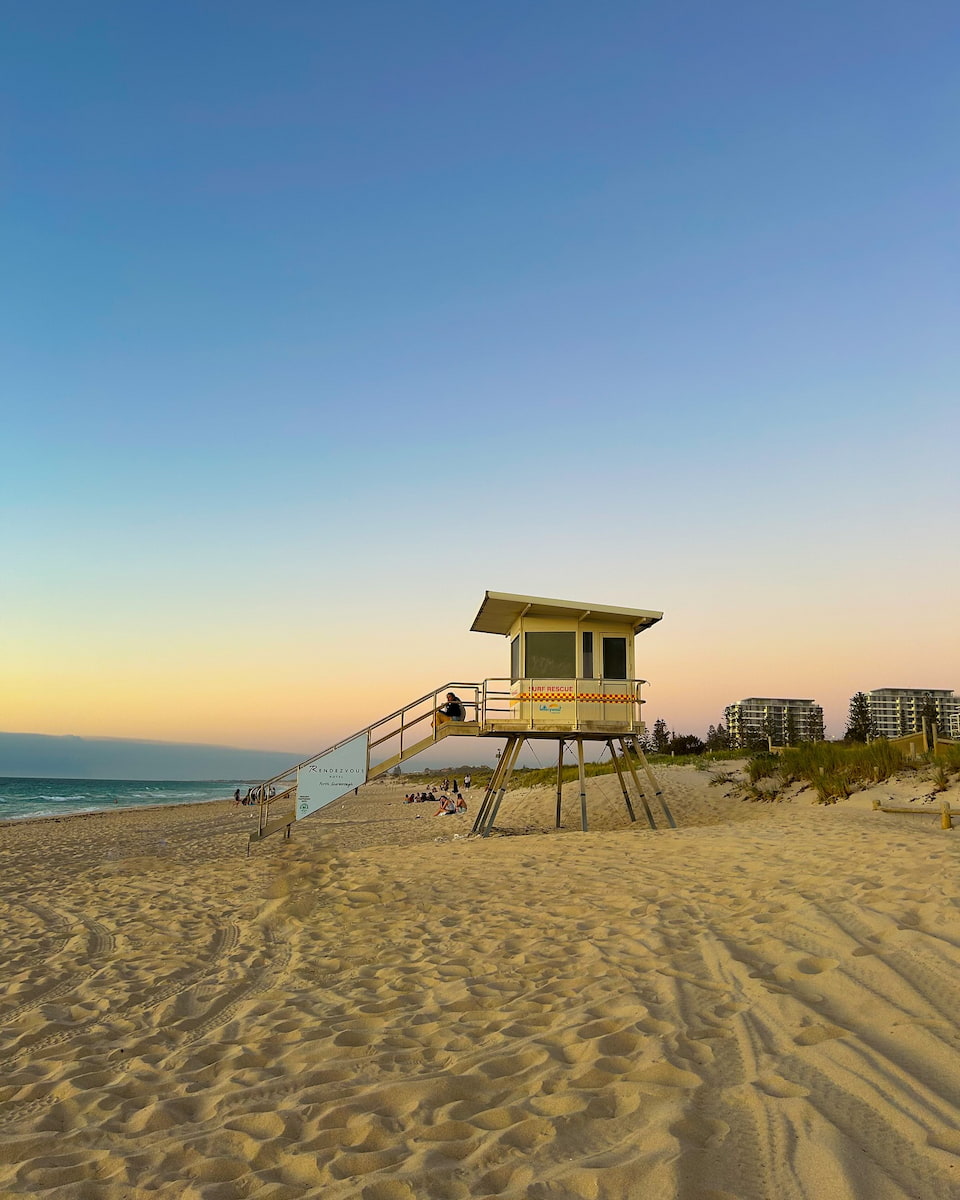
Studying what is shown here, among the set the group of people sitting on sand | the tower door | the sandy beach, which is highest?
the tower door

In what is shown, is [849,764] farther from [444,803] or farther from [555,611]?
[444,803]

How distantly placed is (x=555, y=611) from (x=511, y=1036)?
1351 centimetres

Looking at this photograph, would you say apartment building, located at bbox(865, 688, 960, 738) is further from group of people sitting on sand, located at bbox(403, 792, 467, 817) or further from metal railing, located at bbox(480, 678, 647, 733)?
metal railing, located at bbox(480, 678, 647, 733)

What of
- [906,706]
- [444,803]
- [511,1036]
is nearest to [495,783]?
[444,803]

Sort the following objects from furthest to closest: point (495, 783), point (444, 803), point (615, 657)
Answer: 1. point (444, 803)
2. point (495, 783)
3. point (615, 657)

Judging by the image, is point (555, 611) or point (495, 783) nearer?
point (555, 611)

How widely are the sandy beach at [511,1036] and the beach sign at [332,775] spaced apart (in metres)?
6.64

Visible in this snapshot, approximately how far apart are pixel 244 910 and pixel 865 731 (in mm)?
58413

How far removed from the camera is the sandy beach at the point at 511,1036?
3.35 metres

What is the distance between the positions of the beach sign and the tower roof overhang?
4.34 metres

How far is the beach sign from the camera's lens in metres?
17.6

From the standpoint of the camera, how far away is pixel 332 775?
58.4ft

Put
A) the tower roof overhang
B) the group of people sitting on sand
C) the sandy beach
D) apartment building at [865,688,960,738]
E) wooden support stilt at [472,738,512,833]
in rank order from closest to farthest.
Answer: the sandy beach
the tower roof overhang
wooden support stilt at [472,738,512,833]
the group of people sitting on sand
apartment building at [865,688,960,738]

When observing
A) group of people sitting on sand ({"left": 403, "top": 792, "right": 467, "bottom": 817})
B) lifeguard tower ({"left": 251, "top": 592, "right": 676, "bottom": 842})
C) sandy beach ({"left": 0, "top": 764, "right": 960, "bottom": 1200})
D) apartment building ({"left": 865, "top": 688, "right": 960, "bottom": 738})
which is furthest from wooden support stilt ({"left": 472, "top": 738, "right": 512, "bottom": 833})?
apartment building ({"left": 865, "top": 688, "right": 960, "bottom": 738})
